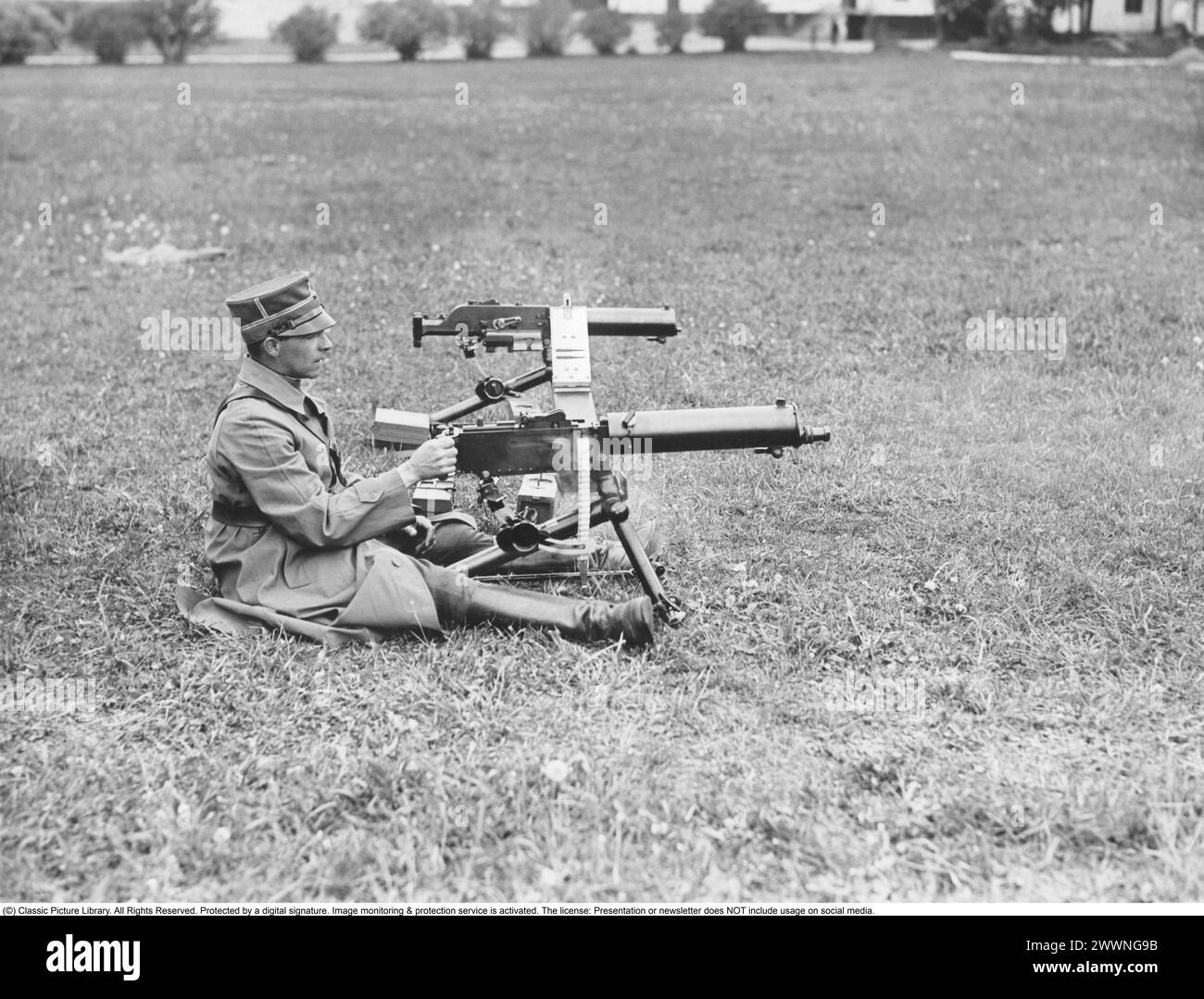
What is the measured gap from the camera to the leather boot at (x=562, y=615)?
555 cm

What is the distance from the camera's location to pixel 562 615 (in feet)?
18.5

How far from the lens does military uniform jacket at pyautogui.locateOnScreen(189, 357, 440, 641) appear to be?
541 centimetres

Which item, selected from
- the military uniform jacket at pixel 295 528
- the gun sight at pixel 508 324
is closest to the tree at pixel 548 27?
the gun sight at pixel 508 324

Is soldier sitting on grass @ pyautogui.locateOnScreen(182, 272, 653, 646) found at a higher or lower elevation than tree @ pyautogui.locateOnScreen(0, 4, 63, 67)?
lower

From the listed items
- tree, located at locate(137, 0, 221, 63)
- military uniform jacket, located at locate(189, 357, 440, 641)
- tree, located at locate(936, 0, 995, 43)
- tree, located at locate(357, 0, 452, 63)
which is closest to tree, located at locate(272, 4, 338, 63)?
tree, located at locate(357, 0, 452, 63)

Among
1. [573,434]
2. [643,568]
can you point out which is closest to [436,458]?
[573,434]

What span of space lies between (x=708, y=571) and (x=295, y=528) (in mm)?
2241

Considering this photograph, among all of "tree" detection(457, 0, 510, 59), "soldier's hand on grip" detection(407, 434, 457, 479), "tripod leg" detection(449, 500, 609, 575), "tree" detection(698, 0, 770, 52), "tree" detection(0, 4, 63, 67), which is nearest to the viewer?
"soldier's hand on grip" detection(407, 434, 457, 479)

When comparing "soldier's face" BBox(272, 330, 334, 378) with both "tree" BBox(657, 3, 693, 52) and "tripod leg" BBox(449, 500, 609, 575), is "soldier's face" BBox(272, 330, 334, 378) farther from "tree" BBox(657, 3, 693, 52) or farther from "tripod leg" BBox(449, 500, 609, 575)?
"tree" BBox(657, 3, 693, 52)

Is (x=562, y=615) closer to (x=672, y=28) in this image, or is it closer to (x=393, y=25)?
(x=672, y=28)

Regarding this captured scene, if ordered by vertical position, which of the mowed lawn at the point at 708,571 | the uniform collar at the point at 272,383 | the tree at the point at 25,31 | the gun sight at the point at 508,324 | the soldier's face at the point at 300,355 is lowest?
the mowed lawn at the point at 708,571

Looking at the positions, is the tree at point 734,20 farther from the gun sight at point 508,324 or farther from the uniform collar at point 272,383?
the uniform collar at point 272,383

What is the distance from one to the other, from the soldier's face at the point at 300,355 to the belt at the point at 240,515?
662 millimetres

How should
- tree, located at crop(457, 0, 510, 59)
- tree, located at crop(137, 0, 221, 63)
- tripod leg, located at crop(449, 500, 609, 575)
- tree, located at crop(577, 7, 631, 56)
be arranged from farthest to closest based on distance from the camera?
tree, located at crop(457, 0, 510, 59) → tree, located at crop(577, 7, 631, 56) → tree, located at crop(137, 0, 221, 63) → tripod leg, located at crop(449, 500, 609, 575)
